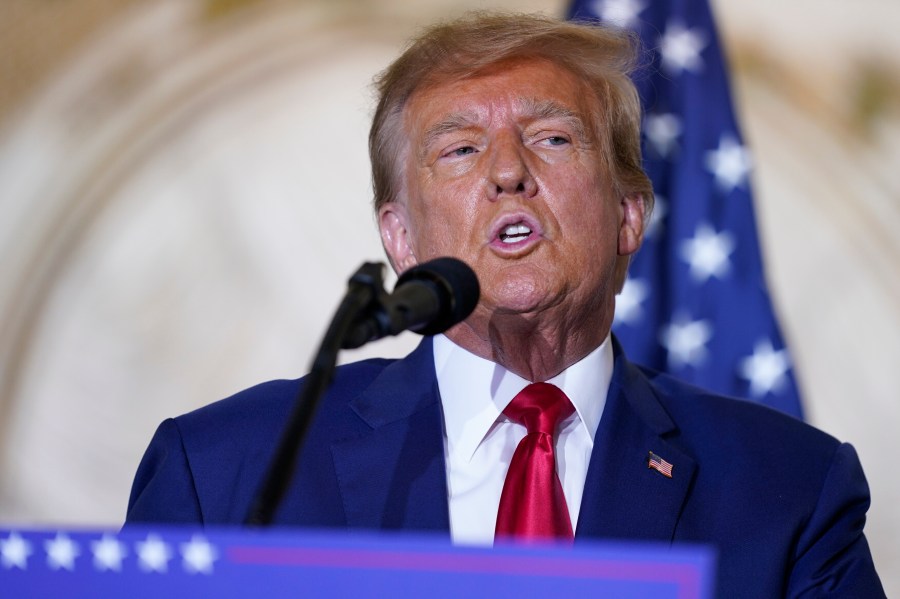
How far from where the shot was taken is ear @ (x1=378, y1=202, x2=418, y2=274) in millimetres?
2152

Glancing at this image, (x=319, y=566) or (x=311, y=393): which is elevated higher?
(x=311, y=393)

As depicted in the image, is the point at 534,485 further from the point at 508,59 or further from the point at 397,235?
the point at 508,59

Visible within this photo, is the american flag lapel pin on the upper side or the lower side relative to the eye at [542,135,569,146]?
lower

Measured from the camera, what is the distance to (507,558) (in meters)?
0.90

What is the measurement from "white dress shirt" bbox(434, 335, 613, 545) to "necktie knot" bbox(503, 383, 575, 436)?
23 millimetres

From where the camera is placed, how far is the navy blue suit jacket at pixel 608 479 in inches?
71.4

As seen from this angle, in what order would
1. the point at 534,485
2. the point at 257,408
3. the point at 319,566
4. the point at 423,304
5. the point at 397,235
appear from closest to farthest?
the point at 319,566, the point at 423,304, the point at 534,485, the point at 257,408, the point at 397,235

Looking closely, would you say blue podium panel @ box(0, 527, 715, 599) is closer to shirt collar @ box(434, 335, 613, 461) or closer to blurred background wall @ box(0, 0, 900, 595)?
shirt collar @ box(434, 335, 613, 461)

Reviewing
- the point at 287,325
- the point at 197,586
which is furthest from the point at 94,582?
the point at 287,325

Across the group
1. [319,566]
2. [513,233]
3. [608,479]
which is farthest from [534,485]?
[319,566]

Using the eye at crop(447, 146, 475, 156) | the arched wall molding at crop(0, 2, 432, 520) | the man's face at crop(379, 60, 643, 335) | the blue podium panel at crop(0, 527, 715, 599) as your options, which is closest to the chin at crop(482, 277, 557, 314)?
the man's face at crop(379, 60, 643, 335)

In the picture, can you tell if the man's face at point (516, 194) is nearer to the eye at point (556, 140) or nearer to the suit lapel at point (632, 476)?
the eye at point (556, 140)

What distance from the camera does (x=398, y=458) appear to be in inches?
73.2

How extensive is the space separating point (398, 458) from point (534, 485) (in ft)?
0.73
